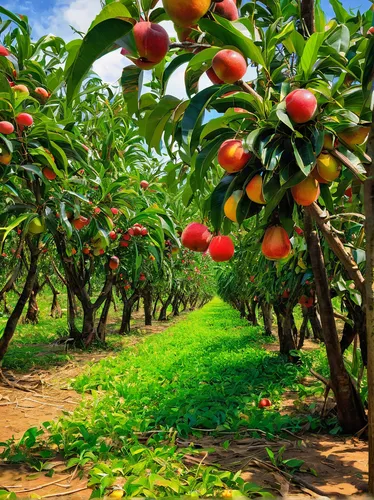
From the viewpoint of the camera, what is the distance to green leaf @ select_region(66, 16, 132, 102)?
802 mm

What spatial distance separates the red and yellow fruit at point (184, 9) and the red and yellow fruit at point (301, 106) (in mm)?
389

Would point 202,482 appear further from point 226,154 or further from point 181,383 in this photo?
point 181,383

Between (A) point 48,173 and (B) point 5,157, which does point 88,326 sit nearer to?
(A) point 48,173

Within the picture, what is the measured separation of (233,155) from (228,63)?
0.89ft

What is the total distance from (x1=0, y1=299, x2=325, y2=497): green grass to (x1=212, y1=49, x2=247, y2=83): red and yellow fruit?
173 centimetres

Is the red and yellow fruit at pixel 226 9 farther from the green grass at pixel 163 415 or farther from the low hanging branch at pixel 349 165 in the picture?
the green grass at pixel 163 415

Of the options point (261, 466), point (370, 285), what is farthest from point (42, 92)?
point (261, 466)

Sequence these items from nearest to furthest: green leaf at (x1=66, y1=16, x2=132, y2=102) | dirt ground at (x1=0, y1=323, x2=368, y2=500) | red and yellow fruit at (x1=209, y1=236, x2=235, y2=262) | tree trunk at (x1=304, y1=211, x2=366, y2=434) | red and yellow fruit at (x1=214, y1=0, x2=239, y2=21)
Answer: green leaf at (x1=66, y1=16, x2=132, y2=102) < red and yellow fruit at (x1=214, y1=0, x2=239, y2=21) < red and yellow fruit at (x1=209, y1=236, x2=235, y2=262) < dirt ground at (x1=0, y1=323, x2=368, y2=500) < tree trunk at (x1=304, y1=211, x2=366, y2=434)

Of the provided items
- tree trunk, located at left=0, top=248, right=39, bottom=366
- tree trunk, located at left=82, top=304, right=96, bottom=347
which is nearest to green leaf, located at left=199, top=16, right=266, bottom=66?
tree trunk, located at left=0, top=248, right=39, bottom=366

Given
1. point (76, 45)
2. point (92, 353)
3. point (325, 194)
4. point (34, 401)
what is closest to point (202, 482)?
point (325, 194)

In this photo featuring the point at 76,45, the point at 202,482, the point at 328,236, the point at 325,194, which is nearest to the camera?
the point at 76,45

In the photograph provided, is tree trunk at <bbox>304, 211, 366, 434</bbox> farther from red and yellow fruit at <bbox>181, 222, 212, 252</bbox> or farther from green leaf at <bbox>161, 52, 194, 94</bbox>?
green leaf at <bbox>161, 52, 194, 94</bbox>

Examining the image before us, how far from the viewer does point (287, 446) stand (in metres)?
2.49

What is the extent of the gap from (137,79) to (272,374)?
4416 mm
